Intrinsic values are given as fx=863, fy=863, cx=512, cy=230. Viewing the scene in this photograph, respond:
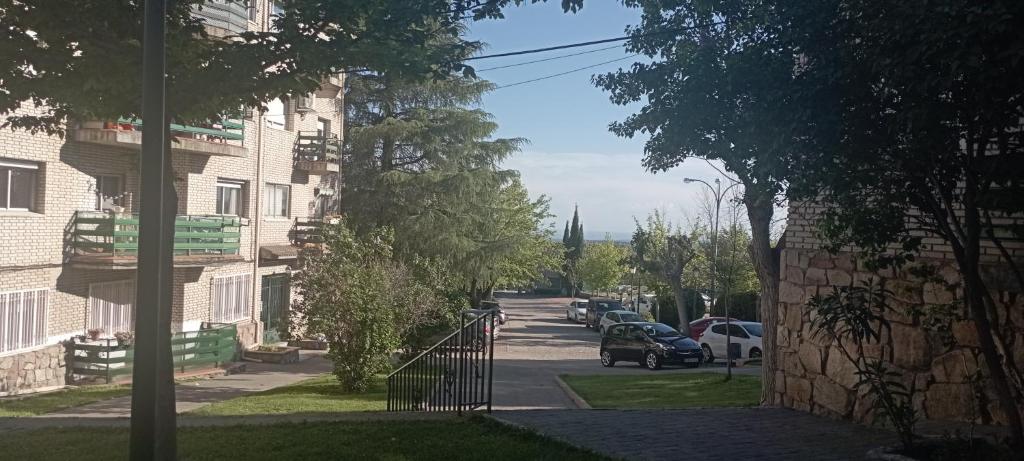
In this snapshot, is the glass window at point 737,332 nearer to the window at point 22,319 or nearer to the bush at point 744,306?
the bush at point 744,306

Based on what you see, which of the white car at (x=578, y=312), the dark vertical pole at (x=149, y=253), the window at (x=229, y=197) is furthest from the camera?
the white car at (x=578, y=312)

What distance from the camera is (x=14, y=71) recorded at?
8852 mm

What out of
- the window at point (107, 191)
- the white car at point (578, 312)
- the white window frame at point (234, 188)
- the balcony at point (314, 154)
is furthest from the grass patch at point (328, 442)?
the white car at point (578, 312)

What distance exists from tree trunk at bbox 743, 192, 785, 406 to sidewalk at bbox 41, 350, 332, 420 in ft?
28.8

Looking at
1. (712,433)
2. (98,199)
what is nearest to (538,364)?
(98,199)

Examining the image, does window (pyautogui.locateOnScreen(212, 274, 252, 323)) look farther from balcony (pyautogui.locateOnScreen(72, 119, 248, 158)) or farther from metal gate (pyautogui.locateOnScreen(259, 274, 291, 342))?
balcony (pyautogui.locateOnScreen(72, 119, 248, 158))

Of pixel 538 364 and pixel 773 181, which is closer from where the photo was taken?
pixel 773 181

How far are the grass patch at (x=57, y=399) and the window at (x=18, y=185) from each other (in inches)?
139

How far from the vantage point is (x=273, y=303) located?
26984 millimetres

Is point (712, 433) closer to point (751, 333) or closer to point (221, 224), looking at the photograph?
point (221, 224)

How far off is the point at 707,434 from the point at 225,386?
12.5 metres

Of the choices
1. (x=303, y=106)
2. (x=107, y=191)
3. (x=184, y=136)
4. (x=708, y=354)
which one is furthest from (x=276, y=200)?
(x=708, y=354)

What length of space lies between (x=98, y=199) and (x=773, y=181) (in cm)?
1533

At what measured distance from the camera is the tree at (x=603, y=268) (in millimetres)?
67500
